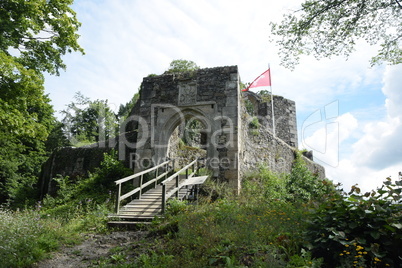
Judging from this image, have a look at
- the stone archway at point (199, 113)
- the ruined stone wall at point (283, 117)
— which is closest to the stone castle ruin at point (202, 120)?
the stone archway at point (199, 113)

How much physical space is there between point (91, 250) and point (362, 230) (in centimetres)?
422

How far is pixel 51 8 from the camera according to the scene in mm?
9500

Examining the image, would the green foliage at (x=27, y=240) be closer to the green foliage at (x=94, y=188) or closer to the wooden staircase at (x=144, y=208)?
the wooden staircase at (x=144, y=208)

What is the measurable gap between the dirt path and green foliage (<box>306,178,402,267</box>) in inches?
129

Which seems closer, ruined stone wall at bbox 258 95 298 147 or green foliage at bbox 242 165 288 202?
green foliage at bbox 242 165 288 202

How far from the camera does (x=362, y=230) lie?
341cm

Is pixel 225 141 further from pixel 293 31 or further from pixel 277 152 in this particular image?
pixel 277 152

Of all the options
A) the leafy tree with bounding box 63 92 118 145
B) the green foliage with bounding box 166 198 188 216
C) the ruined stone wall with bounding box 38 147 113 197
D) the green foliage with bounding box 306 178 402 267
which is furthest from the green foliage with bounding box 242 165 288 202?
the leafy tree with bounding box 63 92 118 145

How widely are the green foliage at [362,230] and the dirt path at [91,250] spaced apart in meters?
3.27

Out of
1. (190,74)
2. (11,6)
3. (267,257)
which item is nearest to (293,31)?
(190,74)

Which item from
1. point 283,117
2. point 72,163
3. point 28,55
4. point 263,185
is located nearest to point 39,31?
point 28,55

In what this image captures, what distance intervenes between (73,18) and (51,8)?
0.83 meters

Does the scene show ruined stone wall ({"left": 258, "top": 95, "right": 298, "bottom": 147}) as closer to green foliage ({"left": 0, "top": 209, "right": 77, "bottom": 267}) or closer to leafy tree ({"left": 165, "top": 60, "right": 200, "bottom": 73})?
leafy tree ({"left": 165, "top": 60, "right": 200, "bottom": 73})

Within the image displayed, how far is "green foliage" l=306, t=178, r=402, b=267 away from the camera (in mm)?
3143
